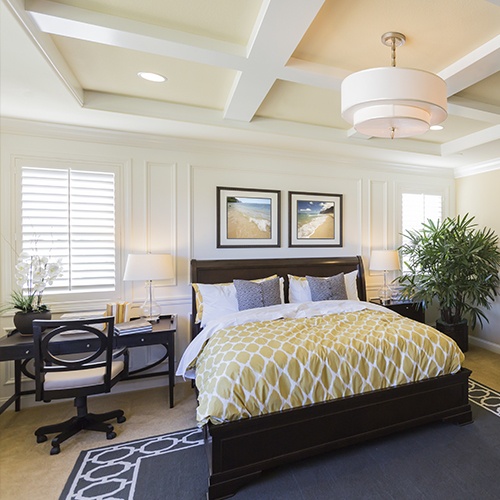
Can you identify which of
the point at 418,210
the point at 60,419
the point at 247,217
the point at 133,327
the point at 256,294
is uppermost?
the point at 418,210

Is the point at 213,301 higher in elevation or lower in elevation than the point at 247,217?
lower

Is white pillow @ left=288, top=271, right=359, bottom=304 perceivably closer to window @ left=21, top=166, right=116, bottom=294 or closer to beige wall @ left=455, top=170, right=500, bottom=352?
window @ left=21, top=166, right=116, bottom=294

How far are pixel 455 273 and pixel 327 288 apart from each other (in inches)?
73.2

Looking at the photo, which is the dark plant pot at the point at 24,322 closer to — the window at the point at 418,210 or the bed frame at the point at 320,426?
the bed frame at the point at 320,426

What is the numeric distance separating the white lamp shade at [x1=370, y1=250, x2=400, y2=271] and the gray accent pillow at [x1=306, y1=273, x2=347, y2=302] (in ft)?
2.43

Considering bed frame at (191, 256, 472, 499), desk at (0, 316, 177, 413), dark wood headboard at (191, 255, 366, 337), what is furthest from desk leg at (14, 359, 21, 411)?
bed frame at (191, 256, 472, 499)

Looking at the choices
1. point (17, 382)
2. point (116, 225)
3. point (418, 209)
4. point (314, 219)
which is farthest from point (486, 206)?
point (17, 382)

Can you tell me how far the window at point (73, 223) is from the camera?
3.08 m

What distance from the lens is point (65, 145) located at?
3182mm

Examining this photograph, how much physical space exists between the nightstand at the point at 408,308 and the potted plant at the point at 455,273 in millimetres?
94

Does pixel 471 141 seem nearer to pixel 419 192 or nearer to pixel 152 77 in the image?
pixel 419 192

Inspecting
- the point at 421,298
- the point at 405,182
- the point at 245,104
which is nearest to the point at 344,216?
the point at 405,182

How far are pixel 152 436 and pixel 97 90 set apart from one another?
3.03 m

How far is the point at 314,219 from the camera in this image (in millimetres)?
4168
